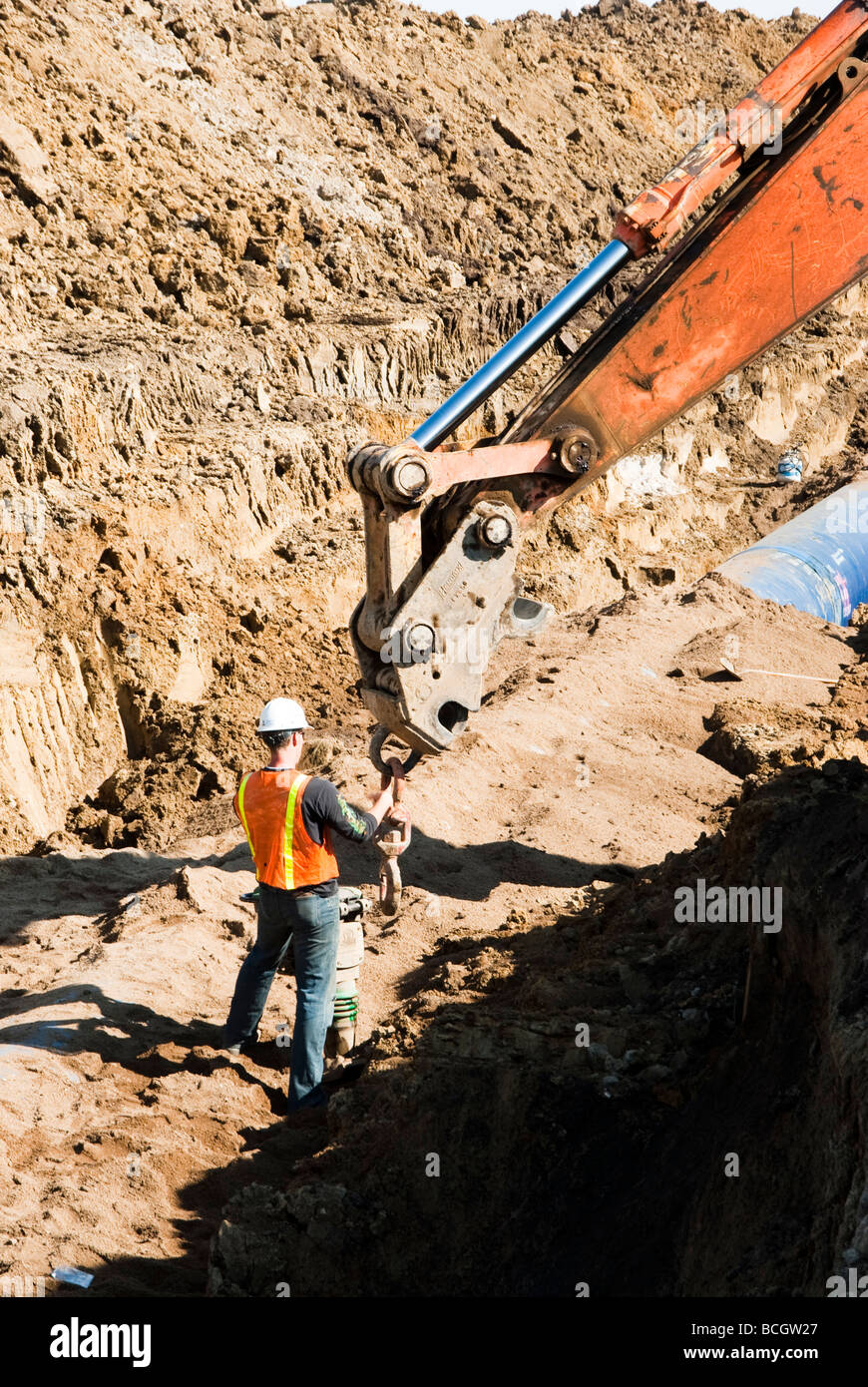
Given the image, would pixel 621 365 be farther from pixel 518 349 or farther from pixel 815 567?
pixel 815 567

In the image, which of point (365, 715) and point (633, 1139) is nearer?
point (633, 1139)

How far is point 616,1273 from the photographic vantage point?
14.2 ft

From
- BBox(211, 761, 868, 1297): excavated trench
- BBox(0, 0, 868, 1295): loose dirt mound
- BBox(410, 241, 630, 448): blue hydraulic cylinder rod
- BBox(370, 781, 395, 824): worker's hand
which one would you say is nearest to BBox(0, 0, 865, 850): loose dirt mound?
BBox(0, 0, 868, 1295): loose dirt mound

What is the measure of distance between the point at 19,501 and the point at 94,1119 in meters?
→ 7.74

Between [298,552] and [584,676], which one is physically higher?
[298,552]

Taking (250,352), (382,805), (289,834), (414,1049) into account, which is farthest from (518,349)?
(250,352)

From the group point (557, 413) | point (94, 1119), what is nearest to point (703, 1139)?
point (94, 1119)

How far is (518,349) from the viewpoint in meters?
5.16

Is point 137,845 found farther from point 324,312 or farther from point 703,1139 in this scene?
point 324,312

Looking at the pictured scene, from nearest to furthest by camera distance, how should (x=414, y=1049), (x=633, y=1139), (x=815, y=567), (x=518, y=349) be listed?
(x=633, y=1139) → (x=518, y=349) → (x=414, y=1049) → (x=815, y=567)

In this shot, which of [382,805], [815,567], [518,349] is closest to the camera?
[518,349]

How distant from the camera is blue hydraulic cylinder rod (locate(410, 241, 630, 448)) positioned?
5113 millimetres

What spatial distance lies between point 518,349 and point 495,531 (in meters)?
0.77
